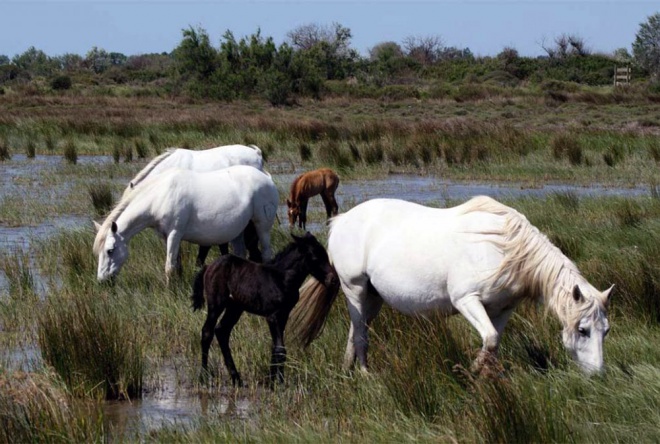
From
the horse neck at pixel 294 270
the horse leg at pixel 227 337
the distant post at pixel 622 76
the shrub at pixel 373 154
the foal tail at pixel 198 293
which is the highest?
the horse neck at pixel 294 270

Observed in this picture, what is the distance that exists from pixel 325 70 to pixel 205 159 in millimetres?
52466

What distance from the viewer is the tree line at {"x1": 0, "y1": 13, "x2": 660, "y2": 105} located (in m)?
48.8

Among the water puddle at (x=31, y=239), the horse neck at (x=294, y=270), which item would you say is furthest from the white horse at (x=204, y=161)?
the horse neck at (x=294, y=270)

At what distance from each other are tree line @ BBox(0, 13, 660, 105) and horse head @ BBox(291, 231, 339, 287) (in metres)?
38.1

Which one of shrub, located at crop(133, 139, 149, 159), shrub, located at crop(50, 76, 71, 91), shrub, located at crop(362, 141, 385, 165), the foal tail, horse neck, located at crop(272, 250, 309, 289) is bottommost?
shrub, located at crop(50, 76, 71, 91)

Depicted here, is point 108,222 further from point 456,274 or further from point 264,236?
point 456,274

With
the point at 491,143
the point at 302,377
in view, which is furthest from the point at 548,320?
the point at 491,143

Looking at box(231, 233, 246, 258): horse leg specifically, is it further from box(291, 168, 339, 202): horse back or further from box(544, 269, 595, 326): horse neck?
box(544, 269, 595, 326): horse neck

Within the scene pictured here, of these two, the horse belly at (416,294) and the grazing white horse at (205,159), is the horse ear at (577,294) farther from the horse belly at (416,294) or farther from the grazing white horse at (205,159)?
the grazing white horse at (205,159)

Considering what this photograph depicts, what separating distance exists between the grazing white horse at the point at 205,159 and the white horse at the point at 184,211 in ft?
5.11

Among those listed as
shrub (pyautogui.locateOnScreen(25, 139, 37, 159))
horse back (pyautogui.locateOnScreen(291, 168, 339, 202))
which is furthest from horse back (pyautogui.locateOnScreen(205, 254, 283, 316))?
shrub (pyautogui.locateOnScreen(25, 139, 37, 159))

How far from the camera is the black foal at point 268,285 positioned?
6988 millimetres

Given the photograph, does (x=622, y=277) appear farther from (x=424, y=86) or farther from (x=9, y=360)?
(x=424, y=86)

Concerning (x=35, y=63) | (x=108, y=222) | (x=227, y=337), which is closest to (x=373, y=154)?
(x=108, y=222)
